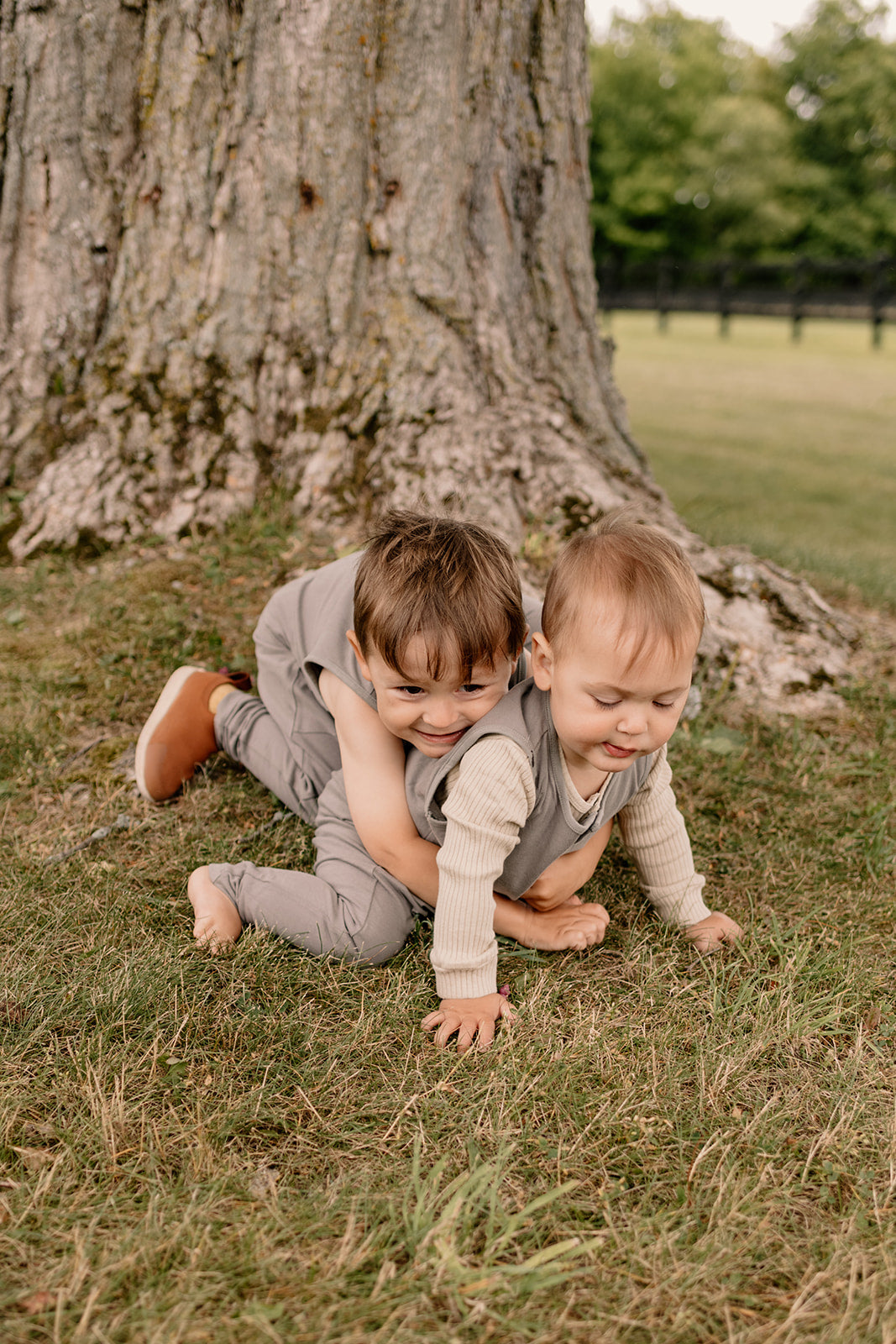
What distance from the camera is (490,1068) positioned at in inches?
75.8

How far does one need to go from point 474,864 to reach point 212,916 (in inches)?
24.2

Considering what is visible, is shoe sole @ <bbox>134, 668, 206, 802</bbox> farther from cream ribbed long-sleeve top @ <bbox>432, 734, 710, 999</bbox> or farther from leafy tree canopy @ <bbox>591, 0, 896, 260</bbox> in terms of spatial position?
leafy tree canopy @ <bbox>591, 0, 896, 260</bbox>

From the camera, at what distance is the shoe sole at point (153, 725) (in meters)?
2.79

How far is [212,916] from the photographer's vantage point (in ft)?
7.35

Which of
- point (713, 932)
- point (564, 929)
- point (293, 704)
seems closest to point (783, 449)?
point (293, 704)

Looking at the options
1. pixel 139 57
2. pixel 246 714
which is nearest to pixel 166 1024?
pixel 246 714

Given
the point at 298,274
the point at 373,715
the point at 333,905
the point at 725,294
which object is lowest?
the point at 333,905

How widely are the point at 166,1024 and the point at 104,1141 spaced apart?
0.98 feet

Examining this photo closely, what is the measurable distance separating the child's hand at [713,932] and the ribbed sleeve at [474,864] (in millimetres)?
571

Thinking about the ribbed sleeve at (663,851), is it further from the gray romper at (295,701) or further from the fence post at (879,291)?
the fence post at (879,291)

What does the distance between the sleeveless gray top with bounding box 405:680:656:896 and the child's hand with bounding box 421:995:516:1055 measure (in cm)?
34

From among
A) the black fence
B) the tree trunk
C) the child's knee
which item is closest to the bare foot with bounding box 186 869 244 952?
the child's knee

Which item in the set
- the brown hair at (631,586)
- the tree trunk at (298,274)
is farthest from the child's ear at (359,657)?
the tree trunk at (298,274)

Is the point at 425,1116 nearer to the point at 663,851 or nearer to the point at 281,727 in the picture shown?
the point at 663,851
